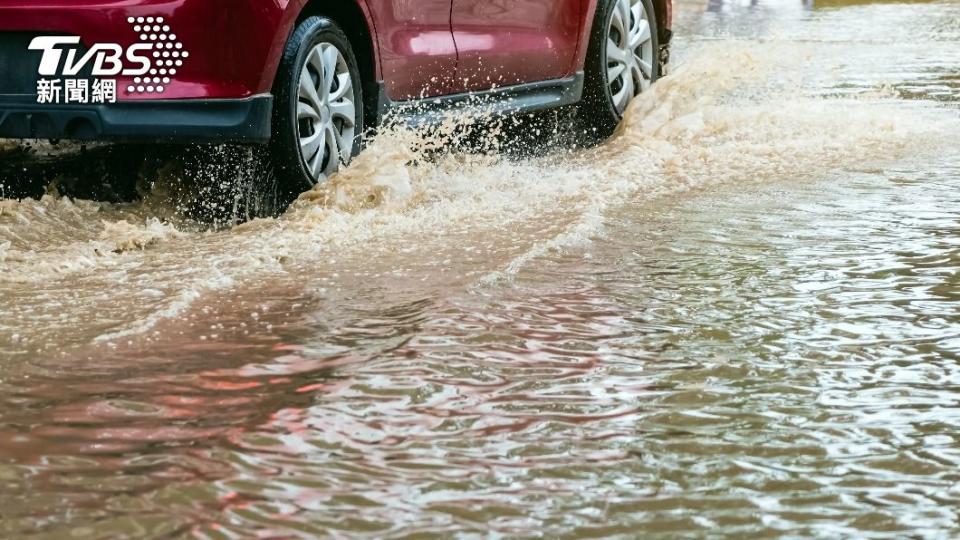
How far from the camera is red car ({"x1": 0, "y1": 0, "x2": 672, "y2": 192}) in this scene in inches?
233

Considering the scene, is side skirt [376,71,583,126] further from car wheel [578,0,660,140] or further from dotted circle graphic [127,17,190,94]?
dotted circle graphic [127,17,190,94]

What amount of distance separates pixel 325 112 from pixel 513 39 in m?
1.74

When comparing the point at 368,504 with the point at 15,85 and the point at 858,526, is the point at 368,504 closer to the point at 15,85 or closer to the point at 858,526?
the point at 858,526

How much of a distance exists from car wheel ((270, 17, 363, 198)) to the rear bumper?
20 cm


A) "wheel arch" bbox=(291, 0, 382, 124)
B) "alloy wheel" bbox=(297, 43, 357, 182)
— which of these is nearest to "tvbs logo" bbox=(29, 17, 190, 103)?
"alloy wheel" bbox=(297, 43, 357, 182)

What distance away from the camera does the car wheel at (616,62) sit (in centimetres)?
898

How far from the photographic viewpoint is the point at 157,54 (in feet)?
19.4

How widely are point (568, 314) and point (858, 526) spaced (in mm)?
1825

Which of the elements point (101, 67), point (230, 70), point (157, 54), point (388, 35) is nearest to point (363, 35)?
point (388, 35)

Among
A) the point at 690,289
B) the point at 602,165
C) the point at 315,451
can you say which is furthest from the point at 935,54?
the point at 315,451

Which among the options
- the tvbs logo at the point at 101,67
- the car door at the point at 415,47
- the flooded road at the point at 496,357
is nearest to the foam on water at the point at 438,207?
the flooded road at the point at 496,357

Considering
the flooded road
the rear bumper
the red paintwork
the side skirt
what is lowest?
the flooded road

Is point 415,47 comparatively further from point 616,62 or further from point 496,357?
point 496,357

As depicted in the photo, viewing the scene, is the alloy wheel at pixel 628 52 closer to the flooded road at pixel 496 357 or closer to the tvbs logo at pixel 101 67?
the flooded road at pixel 496 357
